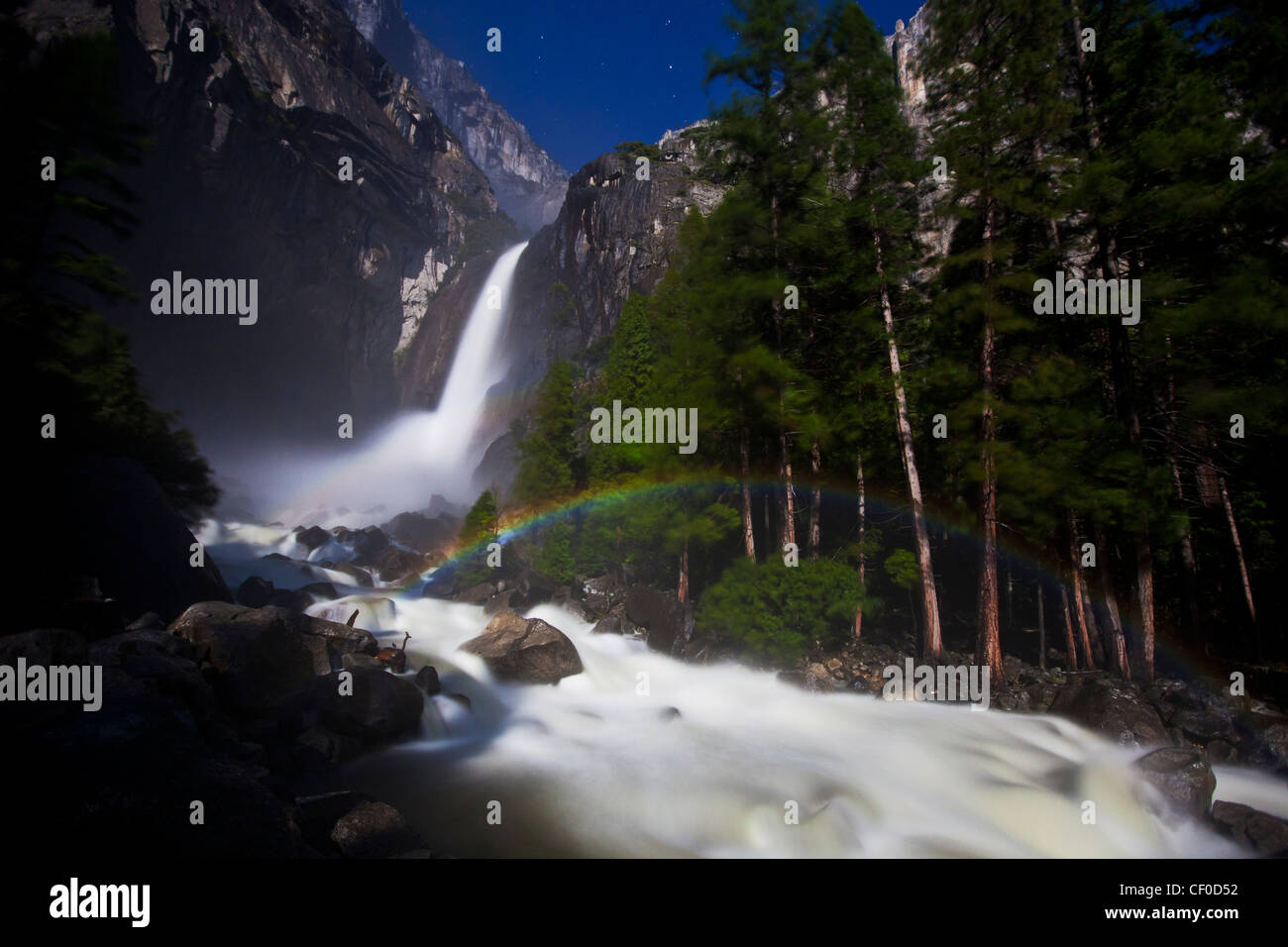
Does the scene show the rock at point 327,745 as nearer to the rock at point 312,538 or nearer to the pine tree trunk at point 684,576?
the pine tree trunk at point 684,576

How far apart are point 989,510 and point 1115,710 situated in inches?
190

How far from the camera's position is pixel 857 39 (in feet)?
48.6

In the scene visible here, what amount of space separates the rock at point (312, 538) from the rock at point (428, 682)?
137ft

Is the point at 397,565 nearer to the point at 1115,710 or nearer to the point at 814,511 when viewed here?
the point at 814,511

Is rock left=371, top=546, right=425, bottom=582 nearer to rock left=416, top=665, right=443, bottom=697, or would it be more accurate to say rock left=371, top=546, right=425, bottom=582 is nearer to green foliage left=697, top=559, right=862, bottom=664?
rock left=416, top=665, right=443, bottom=697

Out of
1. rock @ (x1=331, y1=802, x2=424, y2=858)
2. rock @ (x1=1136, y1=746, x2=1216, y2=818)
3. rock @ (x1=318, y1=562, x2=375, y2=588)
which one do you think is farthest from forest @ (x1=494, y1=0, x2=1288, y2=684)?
rock @ (x1=318, y1=562, x2=375, y2=588)

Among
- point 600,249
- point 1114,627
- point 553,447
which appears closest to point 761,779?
point 1114,627

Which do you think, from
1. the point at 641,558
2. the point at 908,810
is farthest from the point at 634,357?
the point at 908,810

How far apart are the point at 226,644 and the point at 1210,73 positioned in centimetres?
2539

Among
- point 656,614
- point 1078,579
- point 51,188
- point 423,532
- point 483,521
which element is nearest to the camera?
point 51,188

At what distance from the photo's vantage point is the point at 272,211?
6919cm

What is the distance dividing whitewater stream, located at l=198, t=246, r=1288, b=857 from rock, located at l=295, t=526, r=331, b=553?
127ft

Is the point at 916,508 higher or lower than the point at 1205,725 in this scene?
higher

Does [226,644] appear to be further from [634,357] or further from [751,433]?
[634,357]
